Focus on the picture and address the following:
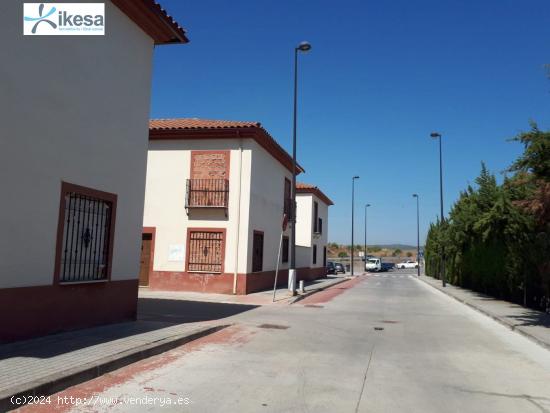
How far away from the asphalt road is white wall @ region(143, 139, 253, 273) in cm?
819

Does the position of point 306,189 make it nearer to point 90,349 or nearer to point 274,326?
point 274,326

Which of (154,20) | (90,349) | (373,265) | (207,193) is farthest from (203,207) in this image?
(373,265)

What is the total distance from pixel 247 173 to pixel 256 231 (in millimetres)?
2684

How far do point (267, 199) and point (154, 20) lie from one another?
42.8 feet

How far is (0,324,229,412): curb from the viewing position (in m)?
5.16

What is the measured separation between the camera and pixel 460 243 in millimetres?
24906

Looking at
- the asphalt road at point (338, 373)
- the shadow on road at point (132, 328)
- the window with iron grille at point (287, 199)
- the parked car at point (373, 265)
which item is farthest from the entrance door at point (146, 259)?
the parked car at point (373, 265)

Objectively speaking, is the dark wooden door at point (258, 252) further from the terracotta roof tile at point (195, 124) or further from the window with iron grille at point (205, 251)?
the terracotta roof tile at point (195, 124)

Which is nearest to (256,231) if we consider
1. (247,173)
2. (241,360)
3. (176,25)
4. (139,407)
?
(247,173)

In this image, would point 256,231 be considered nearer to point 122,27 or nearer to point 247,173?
point 247,173

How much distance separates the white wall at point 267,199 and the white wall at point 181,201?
1.46ft

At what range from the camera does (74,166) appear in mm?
9047

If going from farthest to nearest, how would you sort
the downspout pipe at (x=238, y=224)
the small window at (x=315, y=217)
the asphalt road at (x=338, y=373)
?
the small window at (x=315, y=217), the downspout pipe at (x=238, y=224), the asphalt road at (x=338, y=373)

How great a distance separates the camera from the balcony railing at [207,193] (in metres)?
20.6
